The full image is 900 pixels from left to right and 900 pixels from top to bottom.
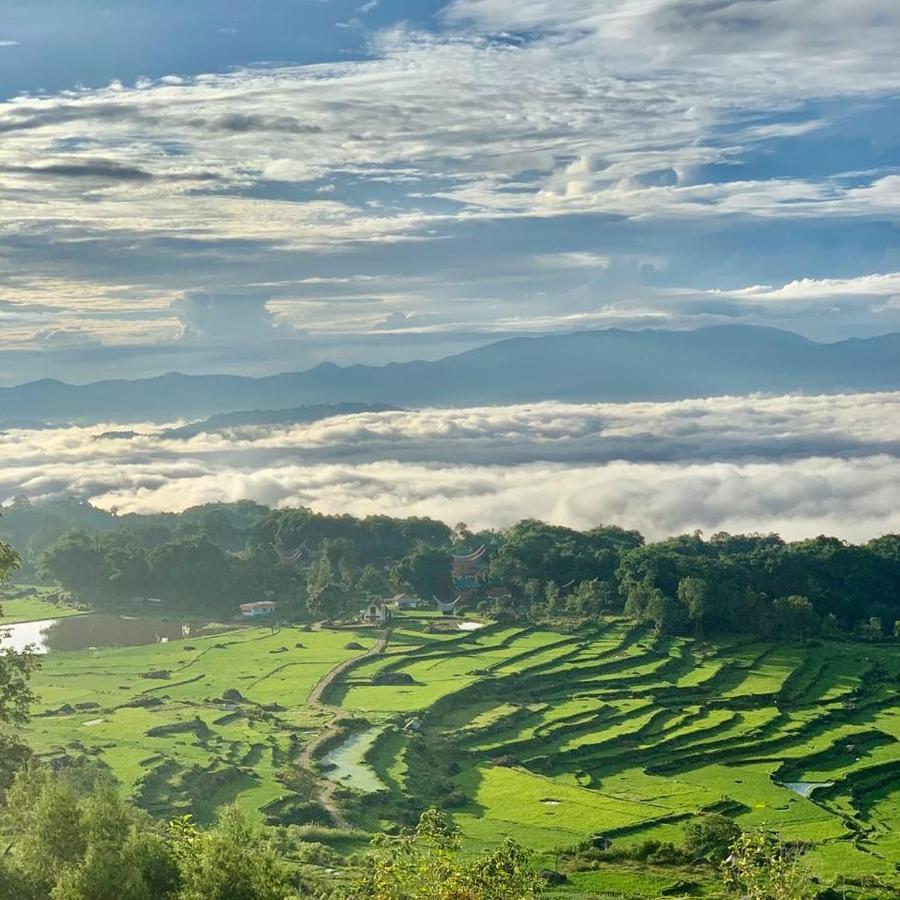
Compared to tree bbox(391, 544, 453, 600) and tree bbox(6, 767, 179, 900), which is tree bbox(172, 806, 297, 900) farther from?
tree bbox(391, 544, 453, 600)

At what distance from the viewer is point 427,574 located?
3999 inches

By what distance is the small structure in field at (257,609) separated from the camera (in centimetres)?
9944

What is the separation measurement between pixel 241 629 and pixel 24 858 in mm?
67486

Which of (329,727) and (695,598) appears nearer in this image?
(329,727)

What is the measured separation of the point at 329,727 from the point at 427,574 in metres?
43.2

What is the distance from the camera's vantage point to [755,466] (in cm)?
19025

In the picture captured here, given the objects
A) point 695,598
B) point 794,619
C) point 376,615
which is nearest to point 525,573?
point 376,615

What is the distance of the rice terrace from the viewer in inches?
1751

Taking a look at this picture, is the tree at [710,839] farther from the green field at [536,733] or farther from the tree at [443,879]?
the tree at [443,879]

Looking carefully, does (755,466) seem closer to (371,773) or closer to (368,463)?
(368,463)

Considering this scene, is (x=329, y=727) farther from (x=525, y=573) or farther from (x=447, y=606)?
(x=525, y=573)

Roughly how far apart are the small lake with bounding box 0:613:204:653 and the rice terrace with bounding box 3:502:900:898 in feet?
3.81

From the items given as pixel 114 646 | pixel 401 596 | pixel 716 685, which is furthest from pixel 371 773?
pixel 401 596

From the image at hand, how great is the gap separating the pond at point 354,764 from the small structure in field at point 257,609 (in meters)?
41.7
